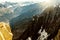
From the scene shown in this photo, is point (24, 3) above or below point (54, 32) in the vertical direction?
above

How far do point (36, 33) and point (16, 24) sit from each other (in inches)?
12.2

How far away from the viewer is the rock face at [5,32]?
2572 mm

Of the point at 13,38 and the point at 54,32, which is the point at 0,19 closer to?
the point at 13,38

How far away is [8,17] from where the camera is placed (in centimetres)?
258

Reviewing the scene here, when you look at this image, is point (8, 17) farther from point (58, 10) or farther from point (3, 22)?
point (58, 10)

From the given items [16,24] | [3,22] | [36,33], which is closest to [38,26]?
[36,33]

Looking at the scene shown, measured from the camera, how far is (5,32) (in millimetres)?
2594

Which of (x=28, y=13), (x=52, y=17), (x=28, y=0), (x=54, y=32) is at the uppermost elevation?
(x=28, y=0)

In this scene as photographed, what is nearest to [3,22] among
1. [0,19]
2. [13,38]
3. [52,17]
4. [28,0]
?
[0,19]

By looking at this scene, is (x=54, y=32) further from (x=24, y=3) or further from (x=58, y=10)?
(x=24, y=3)

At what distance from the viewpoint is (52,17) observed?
99.1 inches

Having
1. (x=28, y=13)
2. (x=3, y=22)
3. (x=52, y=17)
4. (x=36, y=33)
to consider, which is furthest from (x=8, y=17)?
(x=52, y=17)

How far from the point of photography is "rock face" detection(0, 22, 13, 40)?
2572 millimetres

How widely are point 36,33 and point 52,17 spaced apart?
1.05ft
